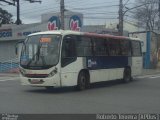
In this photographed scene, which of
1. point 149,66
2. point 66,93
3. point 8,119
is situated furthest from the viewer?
point 149,66

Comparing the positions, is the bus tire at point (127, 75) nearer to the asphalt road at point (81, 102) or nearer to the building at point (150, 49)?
the asphalt road at point (81, 102)

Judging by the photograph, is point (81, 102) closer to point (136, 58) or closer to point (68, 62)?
point (68, 62)

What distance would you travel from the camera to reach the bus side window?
19625 mm

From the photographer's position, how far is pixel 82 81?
68.0ft

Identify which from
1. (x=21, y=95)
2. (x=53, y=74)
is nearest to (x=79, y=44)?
(x=53, y=74)

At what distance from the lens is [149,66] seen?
45281 mm

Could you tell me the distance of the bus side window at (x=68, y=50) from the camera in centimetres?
1962

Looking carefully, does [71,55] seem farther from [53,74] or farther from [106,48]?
[106,48]

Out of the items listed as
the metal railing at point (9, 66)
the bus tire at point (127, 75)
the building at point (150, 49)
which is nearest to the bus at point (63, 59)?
the bus tire at point (127, 75)

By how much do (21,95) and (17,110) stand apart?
4.62 m

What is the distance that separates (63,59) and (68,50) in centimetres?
57

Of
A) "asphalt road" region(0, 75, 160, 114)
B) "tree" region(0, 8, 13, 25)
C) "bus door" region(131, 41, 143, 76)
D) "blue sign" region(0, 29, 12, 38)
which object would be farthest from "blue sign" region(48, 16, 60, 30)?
"tree" region(0, 8, 13, 25)

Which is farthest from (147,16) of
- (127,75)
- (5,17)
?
(127,75)

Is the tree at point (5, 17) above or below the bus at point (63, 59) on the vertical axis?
above
